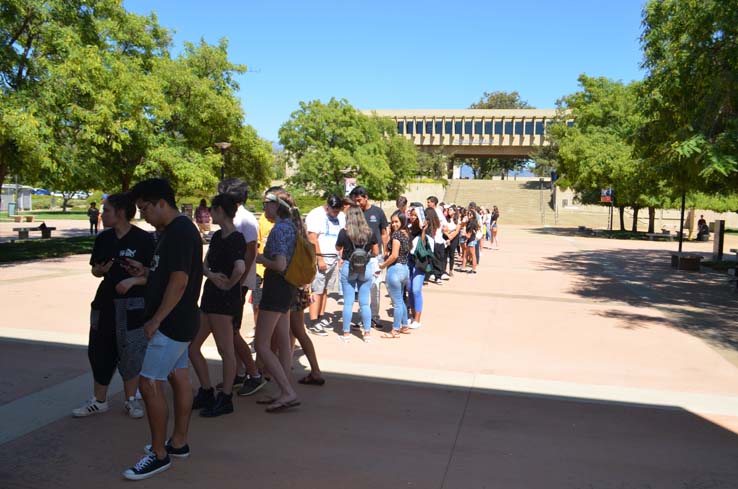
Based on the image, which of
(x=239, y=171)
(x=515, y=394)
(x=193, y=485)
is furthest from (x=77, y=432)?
(x=239, y=171)

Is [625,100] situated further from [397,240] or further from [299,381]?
[299,381]

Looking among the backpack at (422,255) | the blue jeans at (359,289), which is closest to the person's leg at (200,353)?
the blue jeans at (359,289)

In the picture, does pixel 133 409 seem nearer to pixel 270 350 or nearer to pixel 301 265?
pixel 270 350

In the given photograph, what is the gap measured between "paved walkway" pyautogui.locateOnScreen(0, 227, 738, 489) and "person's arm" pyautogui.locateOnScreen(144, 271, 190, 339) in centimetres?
93

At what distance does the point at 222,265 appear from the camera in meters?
4.77

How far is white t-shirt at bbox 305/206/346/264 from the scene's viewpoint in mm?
7992

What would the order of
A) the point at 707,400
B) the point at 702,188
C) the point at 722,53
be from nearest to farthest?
the point at 707,400 → the point at 722,53 → the point at 702,188

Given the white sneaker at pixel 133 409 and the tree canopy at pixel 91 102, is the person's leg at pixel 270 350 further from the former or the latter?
the tree canopy at pixel 91 102

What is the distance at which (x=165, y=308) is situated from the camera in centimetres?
375

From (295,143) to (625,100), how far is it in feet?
64.4

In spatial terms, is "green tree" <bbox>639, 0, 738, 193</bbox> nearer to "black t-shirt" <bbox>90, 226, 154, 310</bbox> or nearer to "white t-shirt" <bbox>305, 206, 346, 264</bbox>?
"white t-shirt" <bbox>305, 206, 346, 264</bbox>

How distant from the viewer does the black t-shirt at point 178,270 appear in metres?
3.79

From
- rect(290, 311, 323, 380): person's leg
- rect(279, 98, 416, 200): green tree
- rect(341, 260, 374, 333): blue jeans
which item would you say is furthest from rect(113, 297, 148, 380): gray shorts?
rect(279, 98, 416, 200): green tree

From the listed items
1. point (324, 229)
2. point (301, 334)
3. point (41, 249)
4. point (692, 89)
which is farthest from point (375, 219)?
point (41, 249)
